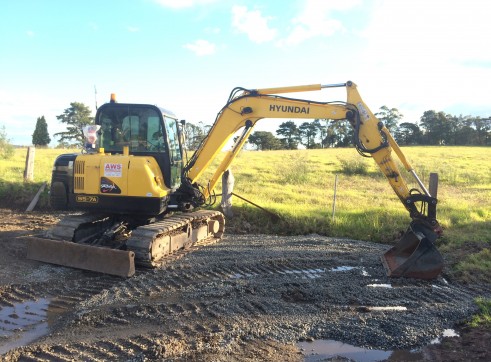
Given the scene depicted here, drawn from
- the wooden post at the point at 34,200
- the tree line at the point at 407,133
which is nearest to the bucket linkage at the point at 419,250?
the wooden post at the point at 34,200

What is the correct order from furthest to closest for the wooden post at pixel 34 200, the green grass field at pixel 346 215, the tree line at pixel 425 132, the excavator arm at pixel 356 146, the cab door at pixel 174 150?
the tree line at pixel 425 132 → the wooden post at pixel 34 200 → the green grass field at pixel 346 215 → the cab door at pixel 174 150 → the excavator arm at pixel 356 146

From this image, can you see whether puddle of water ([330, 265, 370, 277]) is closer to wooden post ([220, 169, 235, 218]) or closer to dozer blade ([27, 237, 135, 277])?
dozer blade ([27, 237, 135, 277])

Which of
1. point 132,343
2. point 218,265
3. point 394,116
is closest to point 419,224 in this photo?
point 218,265

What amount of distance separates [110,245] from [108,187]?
1.36m

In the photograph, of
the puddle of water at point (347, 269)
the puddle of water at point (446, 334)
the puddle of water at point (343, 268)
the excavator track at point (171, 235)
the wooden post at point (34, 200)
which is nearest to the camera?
the puddle of water at point (446, 334)

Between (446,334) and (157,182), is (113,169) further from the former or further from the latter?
(446,334)

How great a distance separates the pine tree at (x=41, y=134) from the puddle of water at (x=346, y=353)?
2068 inches

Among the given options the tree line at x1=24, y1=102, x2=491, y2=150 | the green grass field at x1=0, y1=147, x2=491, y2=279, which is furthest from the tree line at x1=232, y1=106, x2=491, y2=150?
the green grass field at x1=0, y1=147, x2=491, y2=279

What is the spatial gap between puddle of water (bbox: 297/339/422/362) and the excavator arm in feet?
8.59

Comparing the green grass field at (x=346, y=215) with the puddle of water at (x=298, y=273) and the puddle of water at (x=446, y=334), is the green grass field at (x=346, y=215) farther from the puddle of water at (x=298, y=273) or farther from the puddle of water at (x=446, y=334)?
the puddle of water at (x=298, y=273)

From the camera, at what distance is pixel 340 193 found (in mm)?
16688

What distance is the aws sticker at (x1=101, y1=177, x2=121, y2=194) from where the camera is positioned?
740 centimetres

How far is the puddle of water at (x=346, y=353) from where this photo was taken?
4414 millimetres

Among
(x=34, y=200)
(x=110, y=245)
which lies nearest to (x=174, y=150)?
(x=110, y=245)
